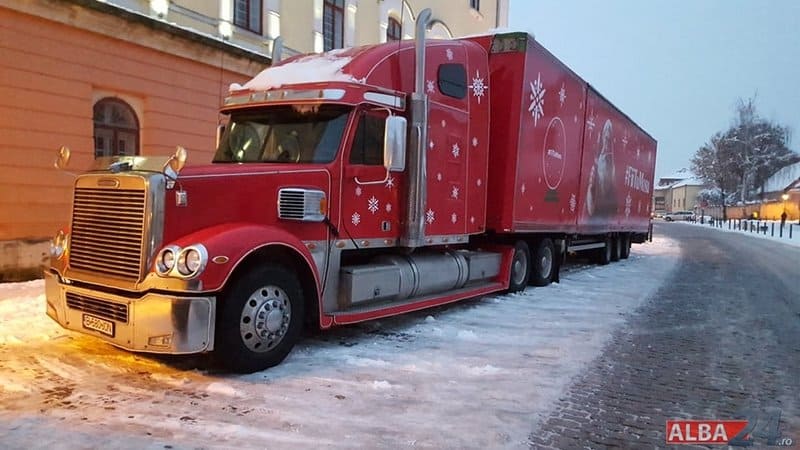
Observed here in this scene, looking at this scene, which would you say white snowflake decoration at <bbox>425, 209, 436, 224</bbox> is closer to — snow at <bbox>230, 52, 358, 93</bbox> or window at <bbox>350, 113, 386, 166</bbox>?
window at <bbox>350, 113, 386, 166</bbox>

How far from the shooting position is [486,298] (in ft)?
31.3

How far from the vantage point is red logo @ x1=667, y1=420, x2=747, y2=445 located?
418cm

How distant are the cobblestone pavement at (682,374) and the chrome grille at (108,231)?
3444 mm

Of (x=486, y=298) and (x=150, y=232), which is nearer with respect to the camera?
(x=150, y=232)

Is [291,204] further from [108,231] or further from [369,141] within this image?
[108,231]

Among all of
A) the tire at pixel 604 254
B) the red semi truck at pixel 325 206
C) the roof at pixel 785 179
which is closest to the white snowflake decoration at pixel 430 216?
the red semi truck at pixel 325 206

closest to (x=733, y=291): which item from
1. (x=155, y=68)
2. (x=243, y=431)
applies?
(x=243, y=431)

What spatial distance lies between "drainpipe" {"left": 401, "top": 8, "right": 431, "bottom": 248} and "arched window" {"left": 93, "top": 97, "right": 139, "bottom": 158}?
285 inches

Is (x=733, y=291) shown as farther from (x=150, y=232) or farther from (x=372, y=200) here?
(x=150, y=232)

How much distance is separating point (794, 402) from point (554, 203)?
19.7 ft

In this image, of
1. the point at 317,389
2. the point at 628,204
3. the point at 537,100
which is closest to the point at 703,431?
the point at 317,389

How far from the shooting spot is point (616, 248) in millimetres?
16953

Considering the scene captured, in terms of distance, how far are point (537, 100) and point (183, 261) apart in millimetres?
6341

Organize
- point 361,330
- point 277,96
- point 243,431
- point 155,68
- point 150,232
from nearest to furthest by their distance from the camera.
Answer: point 243,431, point 150,232, point 277,96, point 361,330, point 155,68
